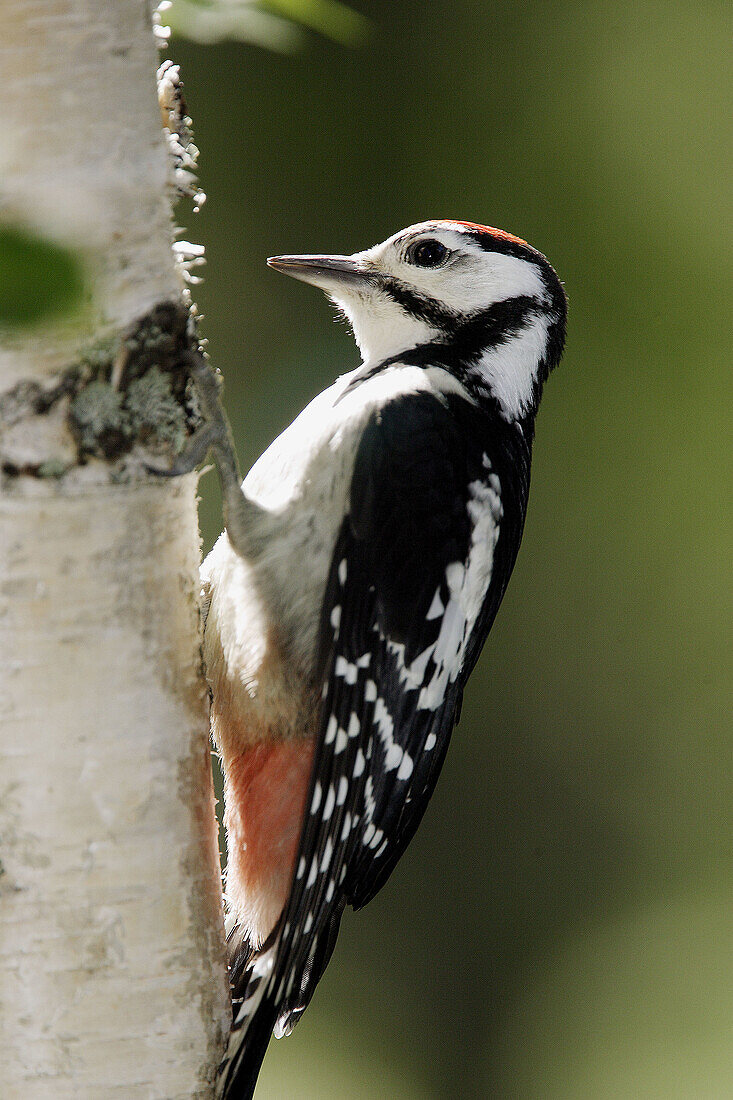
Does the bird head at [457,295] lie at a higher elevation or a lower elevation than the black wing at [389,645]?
higher

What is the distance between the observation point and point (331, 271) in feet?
5.07

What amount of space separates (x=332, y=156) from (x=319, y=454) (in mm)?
A: 2907

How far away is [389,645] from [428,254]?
628 millimetres

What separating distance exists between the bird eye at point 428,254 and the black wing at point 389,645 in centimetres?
28

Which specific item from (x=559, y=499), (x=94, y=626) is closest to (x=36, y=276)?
(x=94, y=626)

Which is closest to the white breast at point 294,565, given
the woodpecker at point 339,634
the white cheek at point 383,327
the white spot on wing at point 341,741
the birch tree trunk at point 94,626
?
the woodpecker at point 339,634

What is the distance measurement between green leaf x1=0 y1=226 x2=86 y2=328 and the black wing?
902mm

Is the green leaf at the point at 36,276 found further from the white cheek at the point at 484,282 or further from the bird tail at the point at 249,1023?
the white cheek at the point at 484,282

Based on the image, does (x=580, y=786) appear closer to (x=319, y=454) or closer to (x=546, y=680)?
(x=546, y=680)

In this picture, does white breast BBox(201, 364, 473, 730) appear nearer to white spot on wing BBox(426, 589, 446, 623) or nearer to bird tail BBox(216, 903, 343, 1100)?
white spot on wing BBox(426, 589, 446, 623)

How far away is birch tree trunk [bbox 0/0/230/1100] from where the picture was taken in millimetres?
777

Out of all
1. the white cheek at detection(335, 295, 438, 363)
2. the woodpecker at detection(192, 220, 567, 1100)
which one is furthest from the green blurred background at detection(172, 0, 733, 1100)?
the woodpecker at detection(192, 220, 567, 1100)

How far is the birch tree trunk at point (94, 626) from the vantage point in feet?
2.55

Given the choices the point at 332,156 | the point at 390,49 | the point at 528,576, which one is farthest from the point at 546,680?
the point at 390,49
